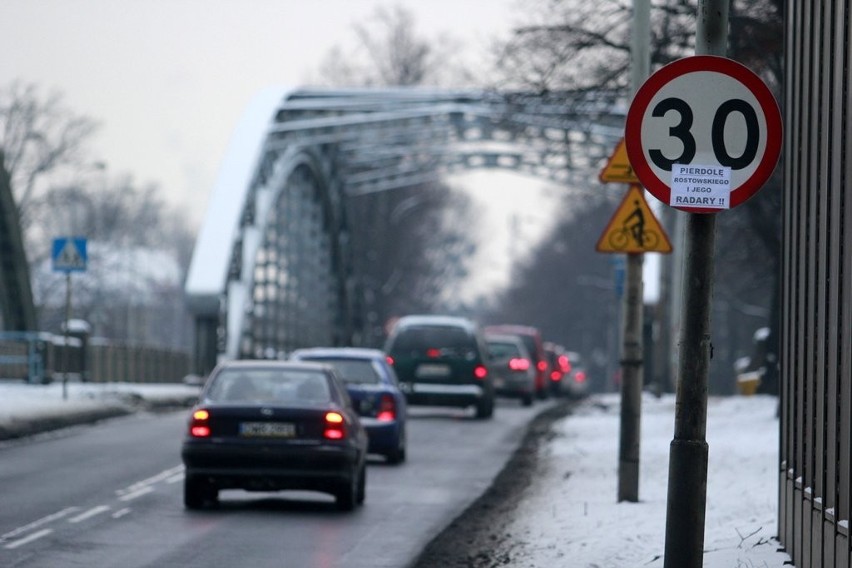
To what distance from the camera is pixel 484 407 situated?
34.2m

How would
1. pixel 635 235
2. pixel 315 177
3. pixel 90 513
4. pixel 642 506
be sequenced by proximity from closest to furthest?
pixel 635 235 → pixel 90 513 → pixel 642 506 → pixel 315 177

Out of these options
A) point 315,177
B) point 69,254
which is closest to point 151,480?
point 69,254

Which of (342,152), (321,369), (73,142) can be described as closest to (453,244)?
(73,142)

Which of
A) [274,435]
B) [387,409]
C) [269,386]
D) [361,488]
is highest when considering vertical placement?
[269,386]

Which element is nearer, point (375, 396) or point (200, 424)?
point (200, 424)

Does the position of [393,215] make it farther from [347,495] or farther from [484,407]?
[347,495]

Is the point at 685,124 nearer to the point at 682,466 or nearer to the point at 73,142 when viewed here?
the point at 682,466

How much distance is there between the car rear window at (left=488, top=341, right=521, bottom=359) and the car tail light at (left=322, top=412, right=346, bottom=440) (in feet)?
84.9

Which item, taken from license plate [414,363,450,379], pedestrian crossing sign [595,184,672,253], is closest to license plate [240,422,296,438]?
pedestrian crossing sign [595,184,672,253]

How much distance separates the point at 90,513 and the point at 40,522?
94cm

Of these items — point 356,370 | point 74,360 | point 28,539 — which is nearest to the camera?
point 28,539

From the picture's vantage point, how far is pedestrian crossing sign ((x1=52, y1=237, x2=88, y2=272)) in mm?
30766

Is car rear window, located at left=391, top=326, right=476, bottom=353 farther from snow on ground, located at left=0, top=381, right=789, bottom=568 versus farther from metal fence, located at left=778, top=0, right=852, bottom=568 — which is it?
metal fence, located at left=778, top=0, right=852, bottom=568

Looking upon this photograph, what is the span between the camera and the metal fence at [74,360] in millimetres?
36375
